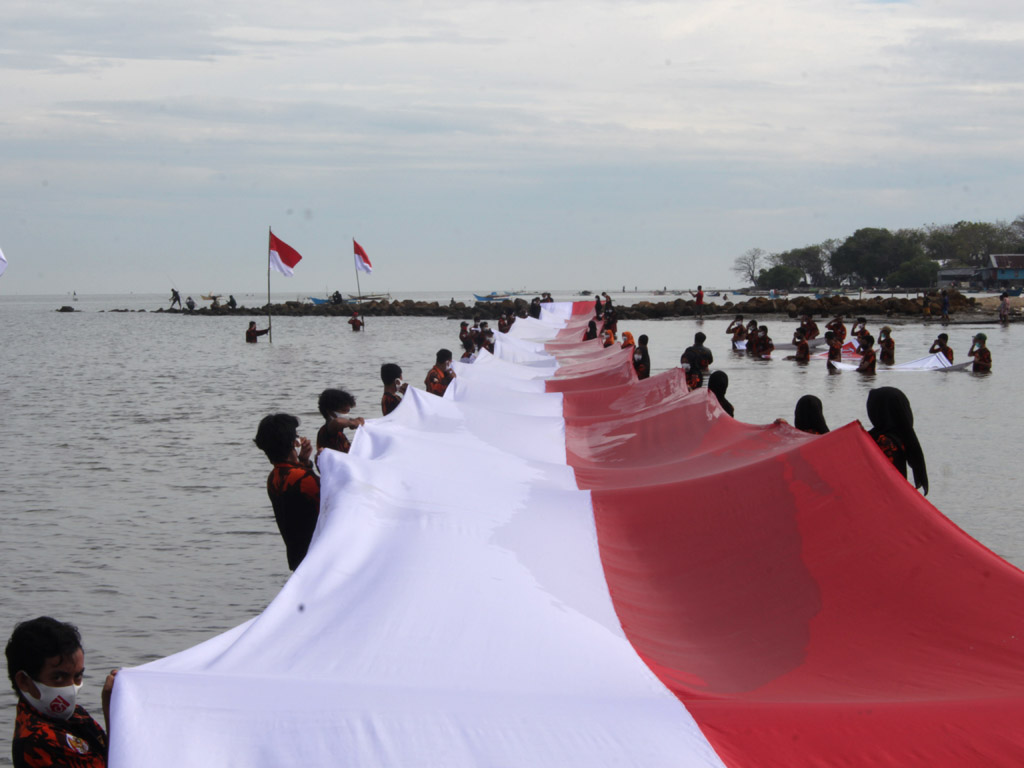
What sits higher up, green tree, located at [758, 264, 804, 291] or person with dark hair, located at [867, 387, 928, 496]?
green tree, located at [758, 264, 804, 291]

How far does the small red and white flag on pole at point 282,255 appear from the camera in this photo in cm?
3356

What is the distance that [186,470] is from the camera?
13.4 m

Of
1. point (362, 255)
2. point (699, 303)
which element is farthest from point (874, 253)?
point (362, 255)

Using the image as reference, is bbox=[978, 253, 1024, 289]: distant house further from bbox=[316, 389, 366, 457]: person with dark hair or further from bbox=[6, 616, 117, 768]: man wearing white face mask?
bbox=[6, 616, 117, 768]: man wearing white face mask

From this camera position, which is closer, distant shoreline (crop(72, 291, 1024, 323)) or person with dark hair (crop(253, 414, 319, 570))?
person with dark hair (crop(253, 414, 319, 570))

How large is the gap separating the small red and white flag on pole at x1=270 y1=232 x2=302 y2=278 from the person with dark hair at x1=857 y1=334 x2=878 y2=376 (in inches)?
783

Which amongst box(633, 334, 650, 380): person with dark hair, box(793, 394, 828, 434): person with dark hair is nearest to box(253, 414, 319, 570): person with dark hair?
box(793, 394, 828, 434): person with dark hair

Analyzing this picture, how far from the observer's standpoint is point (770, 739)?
325 cm

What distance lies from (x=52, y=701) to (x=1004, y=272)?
103 m

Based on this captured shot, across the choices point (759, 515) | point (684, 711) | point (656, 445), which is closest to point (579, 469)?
point (656, 445)

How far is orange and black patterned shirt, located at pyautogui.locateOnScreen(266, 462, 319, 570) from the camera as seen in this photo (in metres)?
5.03

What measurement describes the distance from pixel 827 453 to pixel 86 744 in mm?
4347

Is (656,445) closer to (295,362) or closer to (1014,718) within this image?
(1014,718)

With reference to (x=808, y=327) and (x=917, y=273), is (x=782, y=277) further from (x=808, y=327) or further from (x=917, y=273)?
(x=808, y=327)
